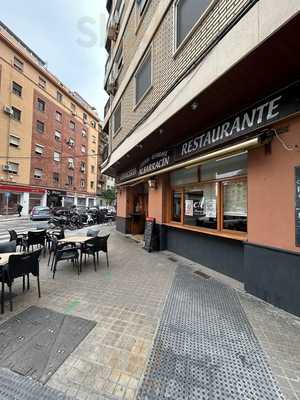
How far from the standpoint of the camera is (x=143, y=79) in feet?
25.5

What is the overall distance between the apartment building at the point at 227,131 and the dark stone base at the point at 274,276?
0.7 inches

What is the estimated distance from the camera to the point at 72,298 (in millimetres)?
3924

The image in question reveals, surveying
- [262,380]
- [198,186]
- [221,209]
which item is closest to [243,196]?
[221,209]

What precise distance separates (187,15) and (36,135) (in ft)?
88.2

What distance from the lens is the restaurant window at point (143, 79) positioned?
283 inches

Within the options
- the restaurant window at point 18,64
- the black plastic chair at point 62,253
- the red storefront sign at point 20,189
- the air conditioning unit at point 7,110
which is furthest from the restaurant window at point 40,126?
the black plastic chair at point 62,253

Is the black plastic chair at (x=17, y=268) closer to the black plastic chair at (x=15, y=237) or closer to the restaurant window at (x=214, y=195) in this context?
the black plastic chair at (x=15, y=237)

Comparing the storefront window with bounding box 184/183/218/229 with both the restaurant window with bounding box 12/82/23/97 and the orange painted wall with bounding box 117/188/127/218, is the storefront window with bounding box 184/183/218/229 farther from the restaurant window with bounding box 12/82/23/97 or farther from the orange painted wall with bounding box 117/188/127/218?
the restaurant window with bounding box 12/82/23/97

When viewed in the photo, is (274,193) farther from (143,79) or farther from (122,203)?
(122,203)

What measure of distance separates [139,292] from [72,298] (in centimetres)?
131

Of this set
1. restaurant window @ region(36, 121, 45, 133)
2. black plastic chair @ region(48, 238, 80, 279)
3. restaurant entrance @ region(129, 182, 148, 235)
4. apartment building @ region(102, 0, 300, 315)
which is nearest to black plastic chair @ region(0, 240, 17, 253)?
black plastic chair @ region(48, 238, 80, 279)

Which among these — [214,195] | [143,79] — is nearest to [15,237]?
[214,195]

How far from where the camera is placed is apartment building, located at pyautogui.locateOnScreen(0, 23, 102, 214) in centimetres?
2241

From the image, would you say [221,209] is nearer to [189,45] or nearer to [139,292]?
[139,292]
